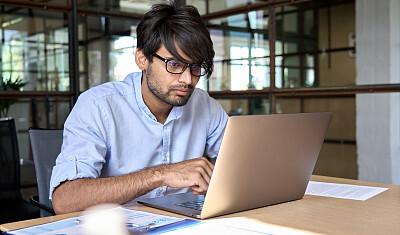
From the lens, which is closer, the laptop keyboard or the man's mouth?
the laptop keyboard

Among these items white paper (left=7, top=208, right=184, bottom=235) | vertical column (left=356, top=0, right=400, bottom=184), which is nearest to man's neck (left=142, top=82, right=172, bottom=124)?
white paper (left=7, top=208, right=184, bottom=235)

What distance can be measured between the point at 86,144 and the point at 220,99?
6.84 feet

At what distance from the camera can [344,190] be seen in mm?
1653

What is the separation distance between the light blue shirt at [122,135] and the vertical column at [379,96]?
1.41 meters

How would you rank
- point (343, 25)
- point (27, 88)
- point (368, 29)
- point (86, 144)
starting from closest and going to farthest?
point (86, 144) < point (27, 88) < point (368, 29) < point (343, 25)

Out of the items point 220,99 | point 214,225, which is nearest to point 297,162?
point 214,225

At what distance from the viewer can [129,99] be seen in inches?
71.7

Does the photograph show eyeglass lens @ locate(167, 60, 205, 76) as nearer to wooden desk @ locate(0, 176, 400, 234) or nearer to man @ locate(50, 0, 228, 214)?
man @ locate(50, 0, 228, 214)

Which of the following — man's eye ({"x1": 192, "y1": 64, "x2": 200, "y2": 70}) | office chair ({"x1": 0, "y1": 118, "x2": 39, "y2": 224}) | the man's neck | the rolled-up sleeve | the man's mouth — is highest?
man's eye ({"x1": 192, "y1": 64, "x2": 200, "y2": 70})

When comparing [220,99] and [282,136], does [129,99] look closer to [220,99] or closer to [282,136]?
[282,136]

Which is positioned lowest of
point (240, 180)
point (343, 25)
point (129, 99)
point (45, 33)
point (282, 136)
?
point (240, 180)

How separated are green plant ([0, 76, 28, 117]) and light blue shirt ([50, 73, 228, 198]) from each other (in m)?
1.55

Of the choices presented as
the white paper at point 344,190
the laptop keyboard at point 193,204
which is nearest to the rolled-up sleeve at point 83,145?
the laptop keyboard at point 193,204

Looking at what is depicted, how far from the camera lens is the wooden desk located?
3.80ft
